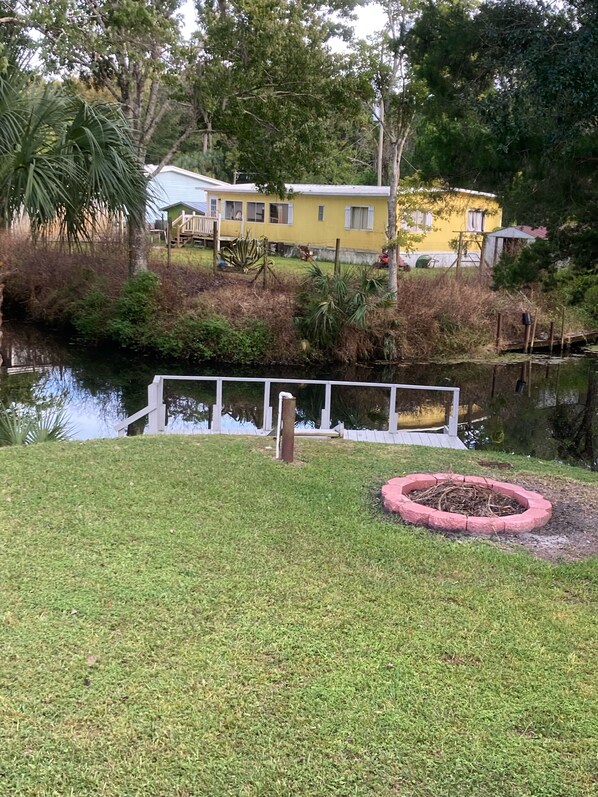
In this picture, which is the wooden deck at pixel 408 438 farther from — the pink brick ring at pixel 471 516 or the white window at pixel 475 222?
Result: the white window at pixel 475 222

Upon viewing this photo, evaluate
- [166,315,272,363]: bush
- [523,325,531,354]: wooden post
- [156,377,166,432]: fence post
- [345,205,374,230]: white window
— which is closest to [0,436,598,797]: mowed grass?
[156,377,166,432]: fence post

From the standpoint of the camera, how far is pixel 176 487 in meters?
6.41

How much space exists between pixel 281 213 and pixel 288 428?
29.4m

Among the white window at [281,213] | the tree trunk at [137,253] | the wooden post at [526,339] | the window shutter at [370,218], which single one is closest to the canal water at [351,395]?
the wooden post at [526,339]

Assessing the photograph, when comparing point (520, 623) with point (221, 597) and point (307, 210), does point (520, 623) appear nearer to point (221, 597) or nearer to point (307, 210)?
point (221, 597)

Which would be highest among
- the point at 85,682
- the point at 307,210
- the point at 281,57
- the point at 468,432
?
the point at 281,57

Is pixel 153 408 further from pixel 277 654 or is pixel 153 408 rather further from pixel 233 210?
pixel 233 210

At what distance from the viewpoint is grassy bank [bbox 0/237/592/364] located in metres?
20.0

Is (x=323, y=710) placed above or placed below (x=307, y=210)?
below

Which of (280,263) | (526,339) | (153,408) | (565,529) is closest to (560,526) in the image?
(565,529)

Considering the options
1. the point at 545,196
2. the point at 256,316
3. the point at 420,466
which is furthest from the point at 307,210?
the point at 420,466

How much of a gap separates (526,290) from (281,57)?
1070 centimetres

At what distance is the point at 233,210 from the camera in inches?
1479

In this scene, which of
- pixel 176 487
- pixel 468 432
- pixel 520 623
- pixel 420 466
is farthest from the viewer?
pixel 468 432
